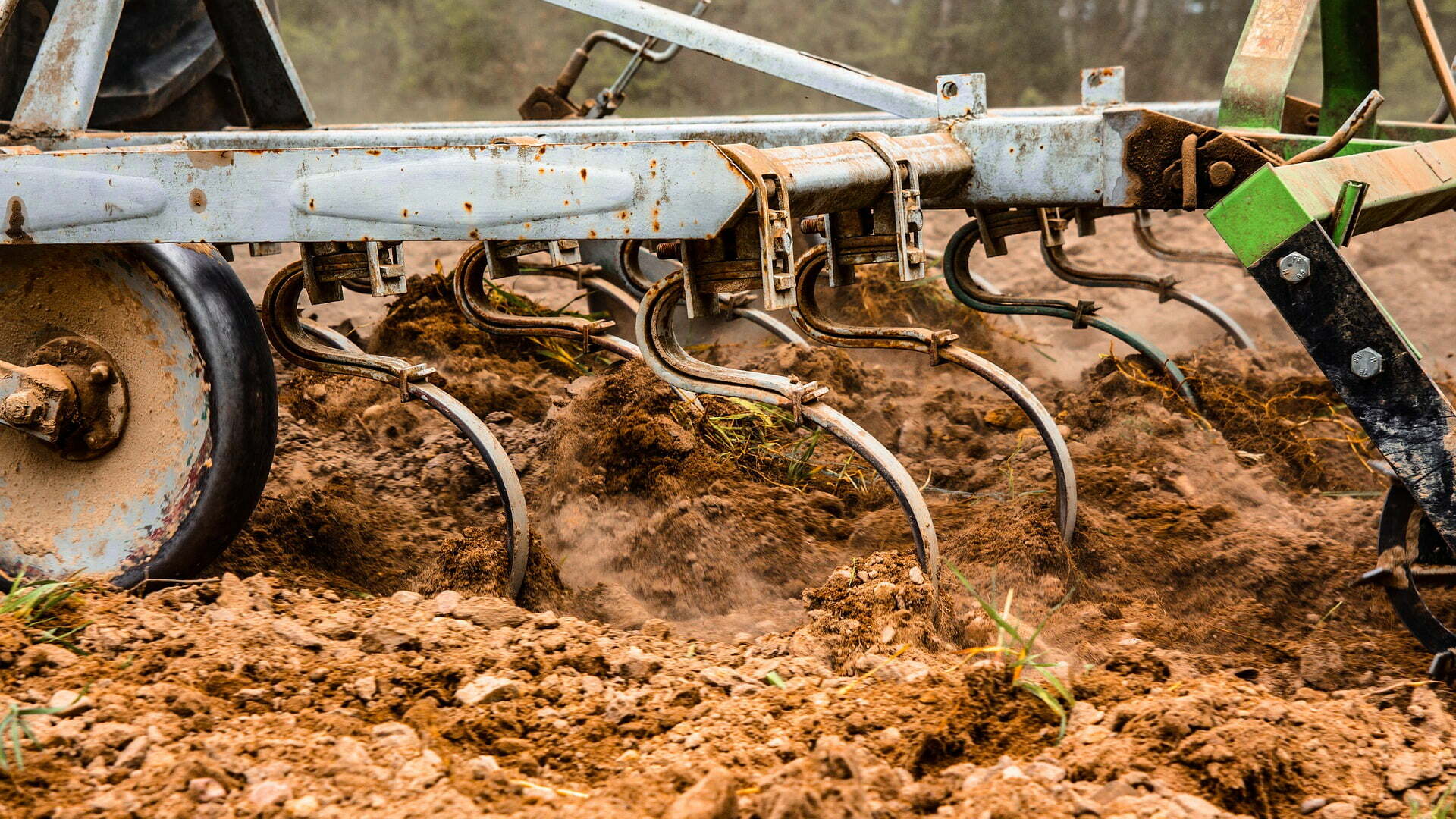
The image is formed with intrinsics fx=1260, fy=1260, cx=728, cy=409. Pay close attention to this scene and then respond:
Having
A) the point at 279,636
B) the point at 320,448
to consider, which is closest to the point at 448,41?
the point at 320,448

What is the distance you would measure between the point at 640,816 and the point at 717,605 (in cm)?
135

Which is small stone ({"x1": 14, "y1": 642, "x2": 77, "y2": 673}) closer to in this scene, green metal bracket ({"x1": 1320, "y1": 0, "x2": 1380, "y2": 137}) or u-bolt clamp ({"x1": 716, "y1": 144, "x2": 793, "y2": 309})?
u-bolt clamp ({"x1": 716, "y1": 144, "x2": 793, "y2": 309})

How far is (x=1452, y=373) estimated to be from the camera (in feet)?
16.3

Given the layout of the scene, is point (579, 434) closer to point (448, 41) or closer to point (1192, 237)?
point (1192, 237)

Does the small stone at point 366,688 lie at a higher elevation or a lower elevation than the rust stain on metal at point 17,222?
lower

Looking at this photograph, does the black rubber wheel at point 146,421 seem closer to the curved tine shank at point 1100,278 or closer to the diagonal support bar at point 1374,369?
the diagonal support bar at point 1374,369

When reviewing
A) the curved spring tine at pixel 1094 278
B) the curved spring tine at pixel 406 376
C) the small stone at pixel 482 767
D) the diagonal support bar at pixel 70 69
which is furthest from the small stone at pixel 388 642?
the curved spring tine at pixel 1094 278

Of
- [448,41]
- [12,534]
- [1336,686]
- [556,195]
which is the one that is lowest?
[1336,686]

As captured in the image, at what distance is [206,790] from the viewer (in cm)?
165

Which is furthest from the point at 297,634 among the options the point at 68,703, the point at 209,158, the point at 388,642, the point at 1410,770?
the point at 1410,770

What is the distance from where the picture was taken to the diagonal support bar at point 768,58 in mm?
3451

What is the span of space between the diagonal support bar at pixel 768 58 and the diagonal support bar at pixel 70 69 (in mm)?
832

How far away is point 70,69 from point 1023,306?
2808 mm

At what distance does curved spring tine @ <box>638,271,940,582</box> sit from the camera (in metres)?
2.62
